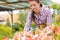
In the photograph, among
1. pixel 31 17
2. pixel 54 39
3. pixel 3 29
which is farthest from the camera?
pixel 31 17

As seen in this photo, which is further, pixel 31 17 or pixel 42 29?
pixel 31 17

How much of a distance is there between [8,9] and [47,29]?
10.5 ft

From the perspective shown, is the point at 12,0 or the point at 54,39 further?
the point at 12,0

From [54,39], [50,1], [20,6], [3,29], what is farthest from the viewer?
[20,6]

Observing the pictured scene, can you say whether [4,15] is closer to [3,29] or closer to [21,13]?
[21,13]

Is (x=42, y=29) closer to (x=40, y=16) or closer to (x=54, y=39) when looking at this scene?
(x=54, y=39)

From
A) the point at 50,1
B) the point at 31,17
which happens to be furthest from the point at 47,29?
the point at 50,1

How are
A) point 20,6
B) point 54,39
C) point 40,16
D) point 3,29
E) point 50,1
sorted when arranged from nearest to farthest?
point 54,39 → point 3,29 → point 40,16 → point 50,1 → point 20,6

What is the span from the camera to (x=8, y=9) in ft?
12.5

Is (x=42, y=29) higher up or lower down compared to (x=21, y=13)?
higher up

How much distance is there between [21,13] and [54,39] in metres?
3.35

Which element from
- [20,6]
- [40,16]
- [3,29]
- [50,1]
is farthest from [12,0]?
[3,29]

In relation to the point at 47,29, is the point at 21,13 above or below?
below

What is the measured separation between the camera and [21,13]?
3900 mm
